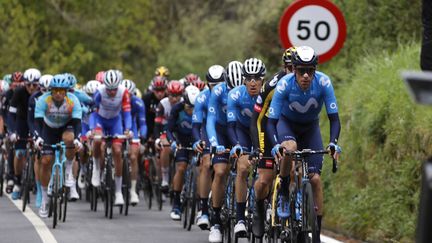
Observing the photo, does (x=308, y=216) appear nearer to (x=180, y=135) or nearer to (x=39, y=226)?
(x=39, y=226)

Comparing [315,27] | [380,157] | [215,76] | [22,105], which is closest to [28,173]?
[22,105]

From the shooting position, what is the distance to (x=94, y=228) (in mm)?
14336

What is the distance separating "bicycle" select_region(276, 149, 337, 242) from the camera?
936 cm

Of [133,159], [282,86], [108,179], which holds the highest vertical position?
[282,86]

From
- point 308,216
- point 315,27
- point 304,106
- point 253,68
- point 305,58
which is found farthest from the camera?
point 315,27

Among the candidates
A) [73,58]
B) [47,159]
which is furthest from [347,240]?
[73,58]

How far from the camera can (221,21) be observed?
51.9 metres

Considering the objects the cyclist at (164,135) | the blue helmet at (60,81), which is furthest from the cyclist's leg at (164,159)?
the blue helmet at (60,81)

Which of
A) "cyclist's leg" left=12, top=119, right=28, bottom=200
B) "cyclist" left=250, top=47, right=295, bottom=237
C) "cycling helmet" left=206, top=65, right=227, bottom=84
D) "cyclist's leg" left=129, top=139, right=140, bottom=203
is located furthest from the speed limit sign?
"cyclist's leg" left=12, top=119, right=28, bottom=200

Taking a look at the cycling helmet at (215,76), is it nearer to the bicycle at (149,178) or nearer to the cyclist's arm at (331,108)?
the cyclist's arm at (331,108)

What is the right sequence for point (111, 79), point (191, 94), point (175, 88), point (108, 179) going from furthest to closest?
point (175, 88)
point (111, 79)
point (191, 94)
point (108, 179)

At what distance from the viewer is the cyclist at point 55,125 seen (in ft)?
49.7

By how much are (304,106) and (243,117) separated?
6.72 feet

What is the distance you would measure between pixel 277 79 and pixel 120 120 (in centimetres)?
677
